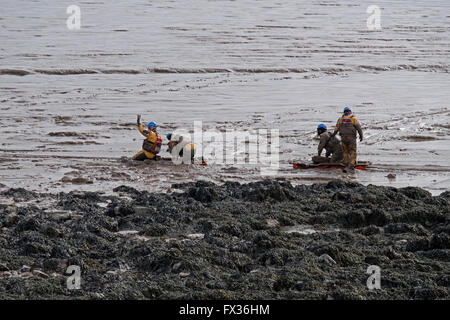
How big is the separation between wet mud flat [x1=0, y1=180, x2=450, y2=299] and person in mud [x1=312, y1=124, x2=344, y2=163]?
7.78ft

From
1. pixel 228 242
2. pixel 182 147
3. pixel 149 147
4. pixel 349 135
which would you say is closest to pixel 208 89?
pixel 182 147

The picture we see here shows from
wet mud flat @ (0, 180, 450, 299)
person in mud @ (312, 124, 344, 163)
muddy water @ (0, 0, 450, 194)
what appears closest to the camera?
wet mud flat @ (0, 180, 450, 299)

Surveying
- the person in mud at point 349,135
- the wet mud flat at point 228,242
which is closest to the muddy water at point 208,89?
the person in mud at point 349,135

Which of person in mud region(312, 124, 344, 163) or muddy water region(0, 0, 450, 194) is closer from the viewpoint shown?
muddy water region(0, 0, 450, 194)

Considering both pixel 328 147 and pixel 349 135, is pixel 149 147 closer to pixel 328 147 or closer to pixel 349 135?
pixel 328 147

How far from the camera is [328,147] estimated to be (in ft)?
57.2

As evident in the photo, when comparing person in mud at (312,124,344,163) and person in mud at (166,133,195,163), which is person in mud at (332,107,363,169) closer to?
person in mud at (312,124,344,163)

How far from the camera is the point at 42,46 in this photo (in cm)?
3466

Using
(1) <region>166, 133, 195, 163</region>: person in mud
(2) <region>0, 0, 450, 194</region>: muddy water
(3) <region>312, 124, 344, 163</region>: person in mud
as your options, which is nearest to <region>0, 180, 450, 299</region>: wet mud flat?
(2) <region>0, 0, 450, 194</region>: muddy water

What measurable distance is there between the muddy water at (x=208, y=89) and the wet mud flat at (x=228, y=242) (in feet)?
6.69

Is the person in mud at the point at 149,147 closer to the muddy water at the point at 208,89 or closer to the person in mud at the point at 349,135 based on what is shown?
the muddy water at the point at 208,89

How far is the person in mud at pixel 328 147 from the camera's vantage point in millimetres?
17203

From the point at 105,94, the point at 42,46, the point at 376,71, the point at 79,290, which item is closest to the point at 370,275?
the point at 79,290

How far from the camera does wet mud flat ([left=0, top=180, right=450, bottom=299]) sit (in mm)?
8977
